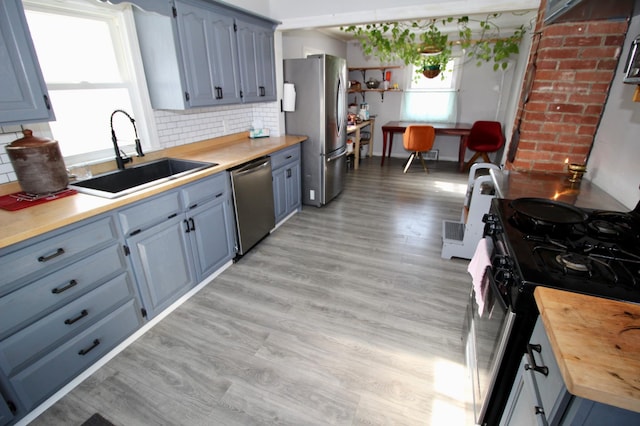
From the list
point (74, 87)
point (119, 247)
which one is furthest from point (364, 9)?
point (119, 247)

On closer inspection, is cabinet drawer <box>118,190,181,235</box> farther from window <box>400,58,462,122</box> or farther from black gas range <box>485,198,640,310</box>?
window <box>400,58,462,122</box>

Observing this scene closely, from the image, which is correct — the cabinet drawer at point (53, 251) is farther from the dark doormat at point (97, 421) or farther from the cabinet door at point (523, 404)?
the cabinet door at point (523, 404)

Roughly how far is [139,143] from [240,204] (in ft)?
2.80

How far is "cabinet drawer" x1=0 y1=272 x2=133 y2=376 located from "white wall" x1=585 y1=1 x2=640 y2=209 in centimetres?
274

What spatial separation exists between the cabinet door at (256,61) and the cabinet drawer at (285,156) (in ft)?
1.87

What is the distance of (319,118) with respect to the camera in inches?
137

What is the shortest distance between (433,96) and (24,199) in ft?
20.1

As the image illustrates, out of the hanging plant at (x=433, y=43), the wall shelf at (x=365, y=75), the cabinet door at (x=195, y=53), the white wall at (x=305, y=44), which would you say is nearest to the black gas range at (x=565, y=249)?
the cabinet door at (x=195, y=53)

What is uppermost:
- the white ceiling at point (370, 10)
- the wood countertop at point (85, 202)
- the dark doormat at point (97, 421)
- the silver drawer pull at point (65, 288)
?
the white ceiling at point (370, 10)

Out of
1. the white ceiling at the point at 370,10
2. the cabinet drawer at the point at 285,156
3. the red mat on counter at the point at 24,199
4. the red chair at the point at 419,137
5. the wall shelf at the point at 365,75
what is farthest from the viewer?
the wall shelf at the point at 365,75

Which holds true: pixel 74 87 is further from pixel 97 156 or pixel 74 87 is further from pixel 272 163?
pixel 272 163

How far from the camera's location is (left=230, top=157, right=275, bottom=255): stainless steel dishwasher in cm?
256

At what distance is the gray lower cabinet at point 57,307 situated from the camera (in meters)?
1.30

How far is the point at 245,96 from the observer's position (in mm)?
2967
